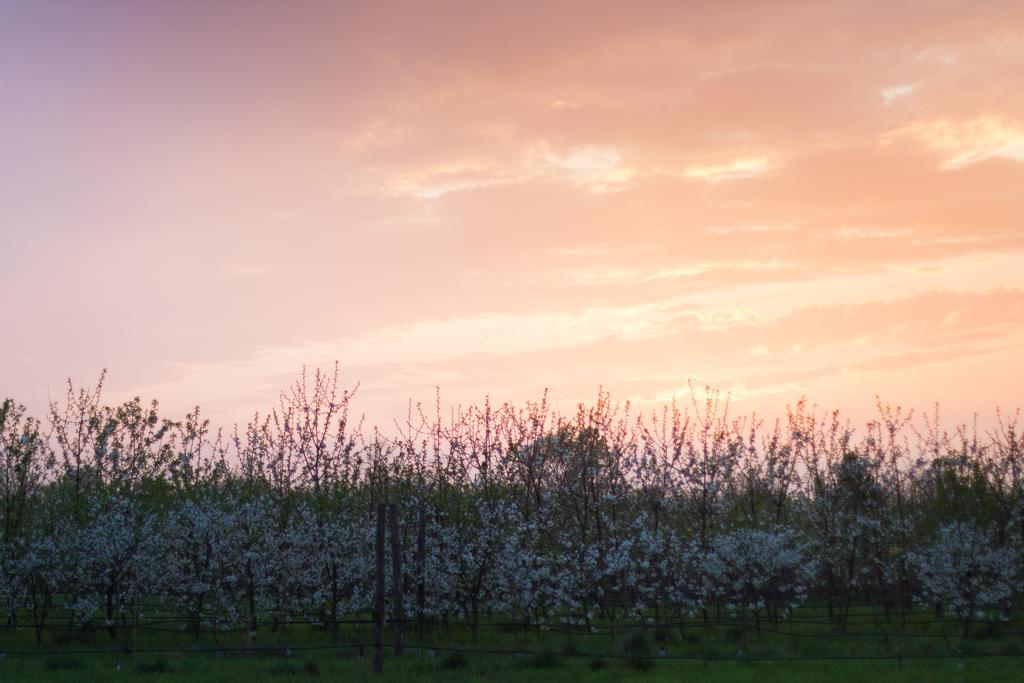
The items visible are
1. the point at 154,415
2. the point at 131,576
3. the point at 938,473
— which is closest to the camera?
the point at 131,576

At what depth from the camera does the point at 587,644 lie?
68.1 ft

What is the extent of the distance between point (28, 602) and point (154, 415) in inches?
241

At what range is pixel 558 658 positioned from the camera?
17.9 metres

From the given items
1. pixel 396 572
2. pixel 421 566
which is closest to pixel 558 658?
pixel 396 572

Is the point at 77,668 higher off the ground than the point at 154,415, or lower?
lower

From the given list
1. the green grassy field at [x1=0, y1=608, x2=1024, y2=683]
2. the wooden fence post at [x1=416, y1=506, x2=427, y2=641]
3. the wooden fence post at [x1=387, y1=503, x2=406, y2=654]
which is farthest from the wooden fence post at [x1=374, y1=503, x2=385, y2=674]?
the wooden fence post at [x1=416, y1=506, x2=427, y2=641]

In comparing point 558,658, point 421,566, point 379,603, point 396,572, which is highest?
point 396,572

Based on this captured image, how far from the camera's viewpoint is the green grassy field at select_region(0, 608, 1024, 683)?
16.8 metres

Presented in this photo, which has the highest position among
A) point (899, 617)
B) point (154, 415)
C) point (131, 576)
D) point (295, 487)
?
point (154, 415)

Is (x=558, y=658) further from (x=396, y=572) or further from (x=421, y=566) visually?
(x=421, y=566)

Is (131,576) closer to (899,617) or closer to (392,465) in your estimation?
(392,465)

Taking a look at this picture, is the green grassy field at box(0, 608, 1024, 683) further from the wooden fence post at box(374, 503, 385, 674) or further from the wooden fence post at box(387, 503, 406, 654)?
the wooden fence post at box(387, 503, 406, 654)

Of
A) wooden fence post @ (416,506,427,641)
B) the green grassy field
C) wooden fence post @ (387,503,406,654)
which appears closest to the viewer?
the green grassy field

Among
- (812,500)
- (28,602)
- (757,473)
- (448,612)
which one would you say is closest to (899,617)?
(812,500)
